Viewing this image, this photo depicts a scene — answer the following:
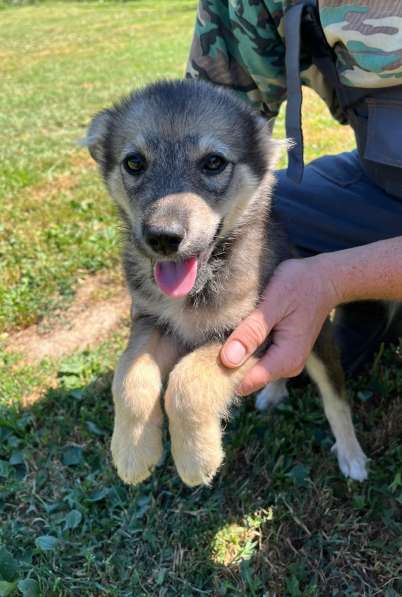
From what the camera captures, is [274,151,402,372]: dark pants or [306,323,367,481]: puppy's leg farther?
[274,151,402,372]: dark pants

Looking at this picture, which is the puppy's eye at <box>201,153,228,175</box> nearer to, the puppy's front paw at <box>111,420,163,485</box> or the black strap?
the black strap

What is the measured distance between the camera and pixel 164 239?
1.85 meters

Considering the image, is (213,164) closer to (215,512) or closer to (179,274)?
(179,274)

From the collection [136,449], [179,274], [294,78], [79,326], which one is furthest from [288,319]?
[79,326]

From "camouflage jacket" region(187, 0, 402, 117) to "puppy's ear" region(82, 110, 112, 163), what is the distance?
1.64ft

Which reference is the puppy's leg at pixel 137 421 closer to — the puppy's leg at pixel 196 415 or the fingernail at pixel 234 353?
the puppy's leg at pixel 196 415

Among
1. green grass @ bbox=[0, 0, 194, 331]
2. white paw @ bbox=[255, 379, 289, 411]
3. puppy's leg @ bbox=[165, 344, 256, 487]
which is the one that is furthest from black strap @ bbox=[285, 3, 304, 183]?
green grass @ bbox=[0, 0, 194, 331]

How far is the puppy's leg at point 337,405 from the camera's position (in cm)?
243

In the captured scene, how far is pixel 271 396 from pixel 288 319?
2.40 feet

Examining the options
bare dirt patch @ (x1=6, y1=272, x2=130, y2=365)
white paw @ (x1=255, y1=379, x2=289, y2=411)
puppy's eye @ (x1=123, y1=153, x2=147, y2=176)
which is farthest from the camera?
bare dirt patch @ (x1=6, y1=272, x2=130, y2=365)

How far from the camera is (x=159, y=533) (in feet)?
7.23

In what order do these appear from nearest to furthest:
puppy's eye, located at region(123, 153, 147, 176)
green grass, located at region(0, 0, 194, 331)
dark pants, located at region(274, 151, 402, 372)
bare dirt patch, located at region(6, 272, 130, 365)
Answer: puppy's eye, located at region(123, 153, 147, 176) → dark pants, located at region(274, 151, 402, 372) → bare dirt patch, located at region(6, 272, 130, 365) → green grass, located at region(0, 0, 194, 331)

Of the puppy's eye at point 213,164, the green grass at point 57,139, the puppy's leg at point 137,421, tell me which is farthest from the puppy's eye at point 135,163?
the green grass at point 57,139

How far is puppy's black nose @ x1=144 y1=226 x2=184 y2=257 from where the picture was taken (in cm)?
184
